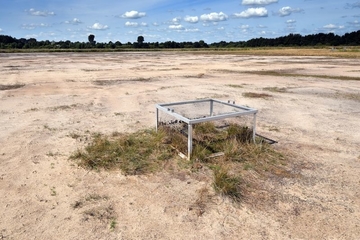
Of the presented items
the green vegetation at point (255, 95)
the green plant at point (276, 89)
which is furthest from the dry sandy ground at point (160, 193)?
the green plant at point (276, 89)

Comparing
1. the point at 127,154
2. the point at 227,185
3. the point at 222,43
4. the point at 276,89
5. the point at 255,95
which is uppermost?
the point at 227,185

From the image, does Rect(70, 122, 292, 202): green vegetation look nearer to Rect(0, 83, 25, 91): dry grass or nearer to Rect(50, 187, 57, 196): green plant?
Rect(50, 187, 57, 196): green plant

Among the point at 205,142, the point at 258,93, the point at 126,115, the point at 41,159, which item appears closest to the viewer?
the point at 41,159

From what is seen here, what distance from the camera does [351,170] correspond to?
5047 mm

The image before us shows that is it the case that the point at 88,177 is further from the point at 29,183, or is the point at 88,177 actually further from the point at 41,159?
the point at 41,159

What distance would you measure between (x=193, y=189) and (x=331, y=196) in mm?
1933

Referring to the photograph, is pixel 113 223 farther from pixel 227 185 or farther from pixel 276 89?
pixel 276 89

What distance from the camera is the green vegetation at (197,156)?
4867 millimetres

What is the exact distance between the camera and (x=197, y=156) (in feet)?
17.4

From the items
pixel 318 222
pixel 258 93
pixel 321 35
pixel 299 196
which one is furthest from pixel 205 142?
pixel 321 35

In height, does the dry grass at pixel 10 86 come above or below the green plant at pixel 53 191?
below

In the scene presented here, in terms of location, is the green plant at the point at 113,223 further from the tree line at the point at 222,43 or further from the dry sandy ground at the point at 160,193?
the tree line at the point at 222,43

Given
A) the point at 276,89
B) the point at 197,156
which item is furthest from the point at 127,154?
the point at 276,89

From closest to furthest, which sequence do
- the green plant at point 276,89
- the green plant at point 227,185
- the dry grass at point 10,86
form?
the green plant at point 227,185, the green plant at point 276,89, the dry grass at point 10,86
